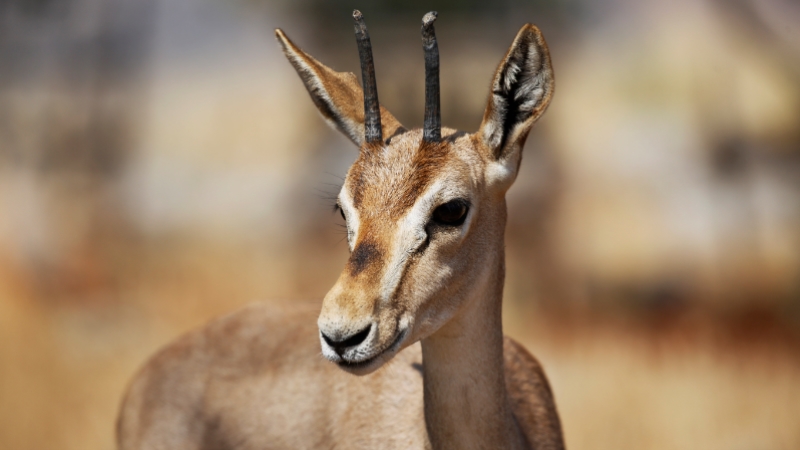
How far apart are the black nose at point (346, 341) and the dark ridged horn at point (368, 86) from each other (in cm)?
122

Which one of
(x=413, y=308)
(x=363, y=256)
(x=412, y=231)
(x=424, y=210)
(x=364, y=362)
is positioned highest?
(x=424, y=210)

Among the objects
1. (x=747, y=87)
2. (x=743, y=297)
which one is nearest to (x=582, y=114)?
(x=747, y=87)

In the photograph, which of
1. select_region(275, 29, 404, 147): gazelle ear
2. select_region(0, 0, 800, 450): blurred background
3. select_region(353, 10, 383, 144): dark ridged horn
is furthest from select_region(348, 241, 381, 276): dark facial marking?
select_region(0, 0, 800, 450): blurred background

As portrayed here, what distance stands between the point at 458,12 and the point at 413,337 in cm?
706

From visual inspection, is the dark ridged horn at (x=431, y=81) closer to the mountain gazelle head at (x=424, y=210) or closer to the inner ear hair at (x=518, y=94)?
the mountain gazelle head at (x=424, y=210)

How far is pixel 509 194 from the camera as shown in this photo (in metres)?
9.67

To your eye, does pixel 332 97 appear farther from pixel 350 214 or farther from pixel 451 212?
pixel 451 212

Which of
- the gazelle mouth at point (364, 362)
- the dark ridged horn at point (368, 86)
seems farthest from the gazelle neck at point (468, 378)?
the dark ridged horn at point (368, 86)

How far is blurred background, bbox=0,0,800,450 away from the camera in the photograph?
848cm

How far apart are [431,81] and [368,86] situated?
14.3 inches

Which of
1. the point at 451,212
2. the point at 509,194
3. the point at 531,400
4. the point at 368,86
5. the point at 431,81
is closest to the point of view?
the point at 451,212

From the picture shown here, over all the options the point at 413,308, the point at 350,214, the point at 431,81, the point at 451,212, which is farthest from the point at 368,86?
the point at 413,308

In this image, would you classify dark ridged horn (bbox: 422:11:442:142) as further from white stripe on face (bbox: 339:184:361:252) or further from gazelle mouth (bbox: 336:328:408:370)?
gazelle mouth (bbox: 336:328:408:370)

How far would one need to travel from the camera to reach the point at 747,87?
9000 mm
